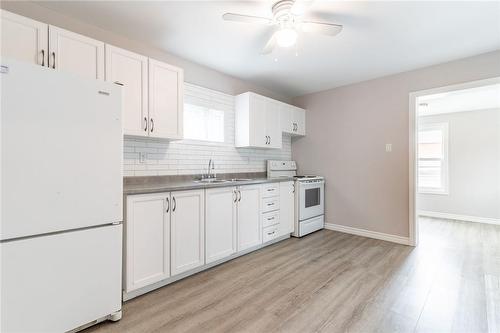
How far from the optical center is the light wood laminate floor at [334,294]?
176 centimetres

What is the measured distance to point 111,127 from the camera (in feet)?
5.69

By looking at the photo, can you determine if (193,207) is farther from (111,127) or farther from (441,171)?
(441,171)

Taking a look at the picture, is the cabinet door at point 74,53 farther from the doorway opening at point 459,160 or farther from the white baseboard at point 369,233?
the doorway opening at point 459,160

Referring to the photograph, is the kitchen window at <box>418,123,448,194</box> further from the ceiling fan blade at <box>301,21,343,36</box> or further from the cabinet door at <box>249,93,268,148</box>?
Result: the ceiling fan blade at <box>301,21,343,36</box>

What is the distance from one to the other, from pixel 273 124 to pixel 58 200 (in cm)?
309

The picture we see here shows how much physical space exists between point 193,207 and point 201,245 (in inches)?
16.5

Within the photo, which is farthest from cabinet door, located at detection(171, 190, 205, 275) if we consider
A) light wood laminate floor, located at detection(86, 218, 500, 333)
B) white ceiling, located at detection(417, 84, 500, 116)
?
white ceiling, located at detection(417, 84, 500, 116)

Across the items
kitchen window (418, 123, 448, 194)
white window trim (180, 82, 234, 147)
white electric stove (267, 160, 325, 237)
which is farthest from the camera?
kitchen window (418, 123, 448, 194)

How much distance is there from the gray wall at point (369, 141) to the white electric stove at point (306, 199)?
0.72 feet

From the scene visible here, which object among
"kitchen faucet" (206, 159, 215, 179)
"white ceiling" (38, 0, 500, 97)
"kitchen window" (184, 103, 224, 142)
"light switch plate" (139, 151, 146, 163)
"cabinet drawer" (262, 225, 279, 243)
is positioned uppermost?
"white ceiling" (38, 0, 500, 97)

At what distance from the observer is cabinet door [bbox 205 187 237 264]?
2623 millimetres

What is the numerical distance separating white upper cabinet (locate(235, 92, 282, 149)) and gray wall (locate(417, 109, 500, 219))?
3.26 metres

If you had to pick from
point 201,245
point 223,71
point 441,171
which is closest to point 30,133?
point 201,245

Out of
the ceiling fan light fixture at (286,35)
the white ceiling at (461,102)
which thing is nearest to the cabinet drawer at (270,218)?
the ceiling fan light fixture at (286,35)
